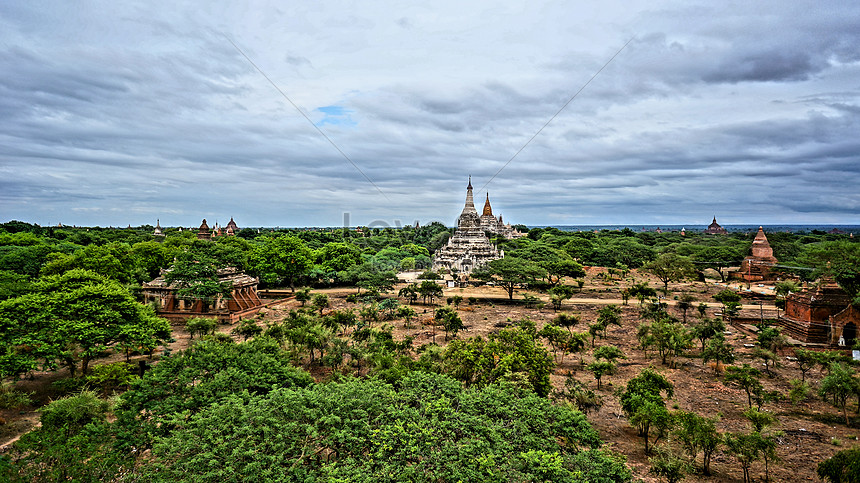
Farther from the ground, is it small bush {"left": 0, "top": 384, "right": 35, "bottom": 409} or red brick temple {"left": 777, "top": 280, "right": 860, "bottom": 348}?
red brick temple {"left": 777, "top": 280, "right": 860, "bottom": 348}

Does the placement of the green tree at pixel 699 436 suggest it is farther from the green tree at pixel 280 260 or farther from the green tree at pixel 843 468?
the green tree at pixel 280 260

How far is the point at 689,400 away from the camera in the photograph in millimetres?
19578

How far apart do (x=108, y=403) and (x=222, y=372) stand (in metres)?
5.19

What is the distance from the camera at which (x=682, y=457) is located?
48.4 feet

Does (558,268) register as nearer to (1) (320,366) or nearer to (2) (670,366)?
(2) (670,366)

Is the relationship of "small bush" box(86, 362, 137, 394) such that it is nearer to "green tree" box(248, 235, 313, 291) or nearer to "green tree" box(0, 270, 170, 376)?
"green tree" box(0, 270, 170, 376)

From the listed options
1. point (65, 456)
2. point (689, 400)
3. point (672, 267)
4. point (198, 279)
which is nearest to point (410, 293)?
point (198, 279)

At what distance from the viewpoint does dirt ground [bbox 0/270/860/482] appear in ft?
48.1

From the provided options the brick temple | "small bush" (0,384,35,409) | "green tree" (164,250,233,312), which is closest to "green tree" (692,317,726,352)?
"small bush" (0,384,35,409)

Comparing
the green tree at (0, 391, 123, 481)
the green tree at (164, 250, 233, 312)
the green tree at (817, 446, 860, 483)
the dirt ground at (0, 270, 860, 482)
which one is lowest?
the dirt ground at (0, 270, 860, 482)

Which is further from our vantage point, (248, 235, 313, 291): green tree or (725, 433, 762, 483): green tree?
(248, 235, 313, 291): green tree

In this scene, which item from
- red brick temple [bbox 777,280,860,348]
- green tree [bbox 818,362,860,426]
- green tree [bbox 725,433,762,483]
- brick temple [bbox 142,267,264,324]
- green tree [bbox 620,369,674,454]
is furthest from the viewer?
brick temple [bbox 142,267,264,324]

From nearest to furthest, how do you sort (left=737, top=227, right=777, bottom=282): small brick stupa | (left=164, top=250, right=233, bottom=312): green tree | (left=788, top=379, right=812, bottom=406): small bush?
(left=788, top=379, right=812, bottom=406): small bush → (left=164, top=250, right=233, bottom=312): green tree → (left=737, top=227, right=777, bottom=282): small brick stupa

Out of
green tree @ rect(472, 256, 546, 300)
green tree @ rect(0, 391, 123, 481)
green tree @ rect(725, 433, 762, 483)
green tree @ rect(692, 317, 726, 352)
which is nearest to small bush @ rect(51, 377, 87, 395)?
green tree @ rect(0, 391, 123, 481)
